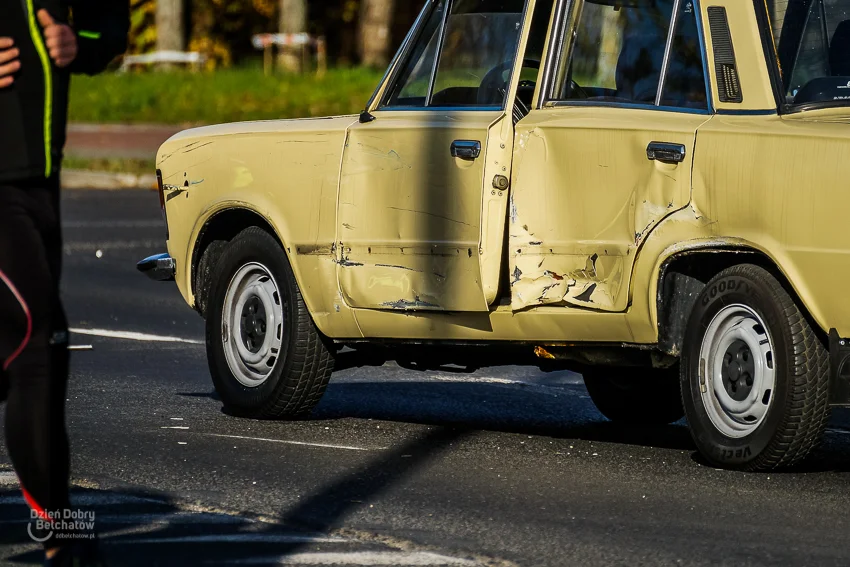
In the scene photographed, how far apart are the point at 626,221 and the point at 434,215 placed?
0.85 m

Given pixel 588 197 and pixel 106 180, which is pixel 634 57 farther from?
pixel 106 180

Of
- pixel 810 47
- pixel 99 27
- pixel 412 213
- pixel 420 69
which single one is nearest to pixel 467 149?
pixel 412 213

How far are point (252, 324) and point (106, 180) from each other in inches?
625

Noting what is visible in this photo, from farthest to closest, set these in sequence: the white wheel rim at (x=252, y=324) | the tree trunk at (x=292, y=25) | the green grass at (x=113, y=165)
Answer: the tree trunk at (x=292, y=25) < the green grass at (x=113, y=165) < the white wheel rim at (x=252, y=324)

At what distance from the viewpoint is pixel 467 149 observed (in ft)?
23.1

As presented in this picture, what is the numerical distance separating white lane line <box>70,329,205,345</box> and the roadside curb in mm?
12110

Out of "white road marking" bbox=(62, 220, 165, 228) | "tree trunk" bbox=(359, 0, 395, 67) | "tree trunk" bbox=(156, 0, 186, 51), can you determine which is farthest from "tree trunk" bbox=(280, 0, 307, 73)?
"white road marking" bbox=(62, 220, 165, 228)

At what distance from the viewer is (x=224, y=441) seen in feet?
24.2

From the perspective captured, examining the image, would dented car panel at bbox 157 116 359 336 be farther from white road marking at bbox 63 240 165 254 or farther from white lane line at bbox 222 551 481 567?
white road marking at bbox 63 240 165 254

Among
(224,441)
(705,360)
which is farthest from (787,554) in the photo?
(224,441)

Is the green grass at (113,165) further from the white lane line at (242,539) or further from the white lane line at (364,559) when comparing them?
the white lane line at (364,559)

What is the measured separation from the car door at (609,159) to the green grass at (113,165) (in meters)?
17.3

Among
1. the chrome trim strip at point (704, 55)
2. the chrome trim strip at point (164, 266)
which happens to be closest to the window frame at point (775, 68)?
the chrome trim strip at point (704, 55)

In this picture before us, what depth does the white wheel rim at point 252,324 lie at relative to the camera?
8.04 metres
